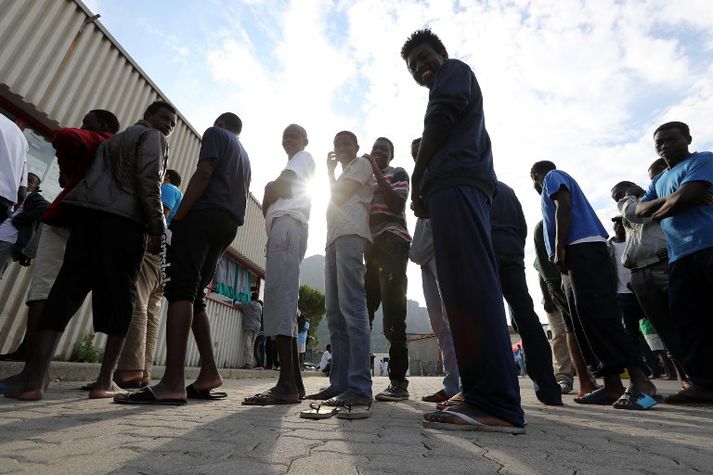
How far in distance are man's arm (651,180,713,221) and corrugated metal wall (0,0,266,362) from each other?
6.68 m

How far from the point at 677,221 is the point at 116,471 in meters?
3.97

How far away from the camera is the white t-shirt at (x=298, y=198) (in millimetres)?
3107

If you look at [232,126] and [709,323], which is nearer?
[709,323]

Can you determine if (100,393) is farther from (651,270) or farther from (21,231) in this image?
(651,270)

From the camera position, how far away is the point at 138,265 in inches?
111

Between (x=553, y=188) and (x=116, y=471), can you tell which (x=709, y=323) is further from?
(x=116, y=471)

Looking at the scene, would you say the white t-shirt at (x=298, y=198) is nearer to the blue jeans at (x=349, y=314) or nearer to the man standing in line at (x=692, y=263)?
the blue jeans at (x=349, y=314)

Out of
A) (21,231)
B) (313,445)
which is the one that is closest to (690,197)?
(313,445)

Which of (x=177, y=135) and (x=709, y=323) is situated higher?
(x=177, y=135)

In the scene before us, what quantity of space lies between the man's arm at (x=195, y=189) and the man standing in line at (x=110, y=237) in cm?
19

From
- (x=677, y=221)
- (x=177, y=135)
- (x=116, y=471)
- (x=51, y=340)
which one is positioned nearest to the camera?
(x=116, y=471)

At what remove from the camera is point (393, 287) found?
3.54 meters

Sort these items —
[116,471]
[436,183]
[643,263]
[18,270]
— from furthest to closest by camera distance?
[18,270] → [643,263] → [436,183] → [116,471]

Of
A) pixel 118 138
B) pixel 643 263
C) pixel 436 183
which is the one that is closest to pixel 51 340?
pixel 118 138
